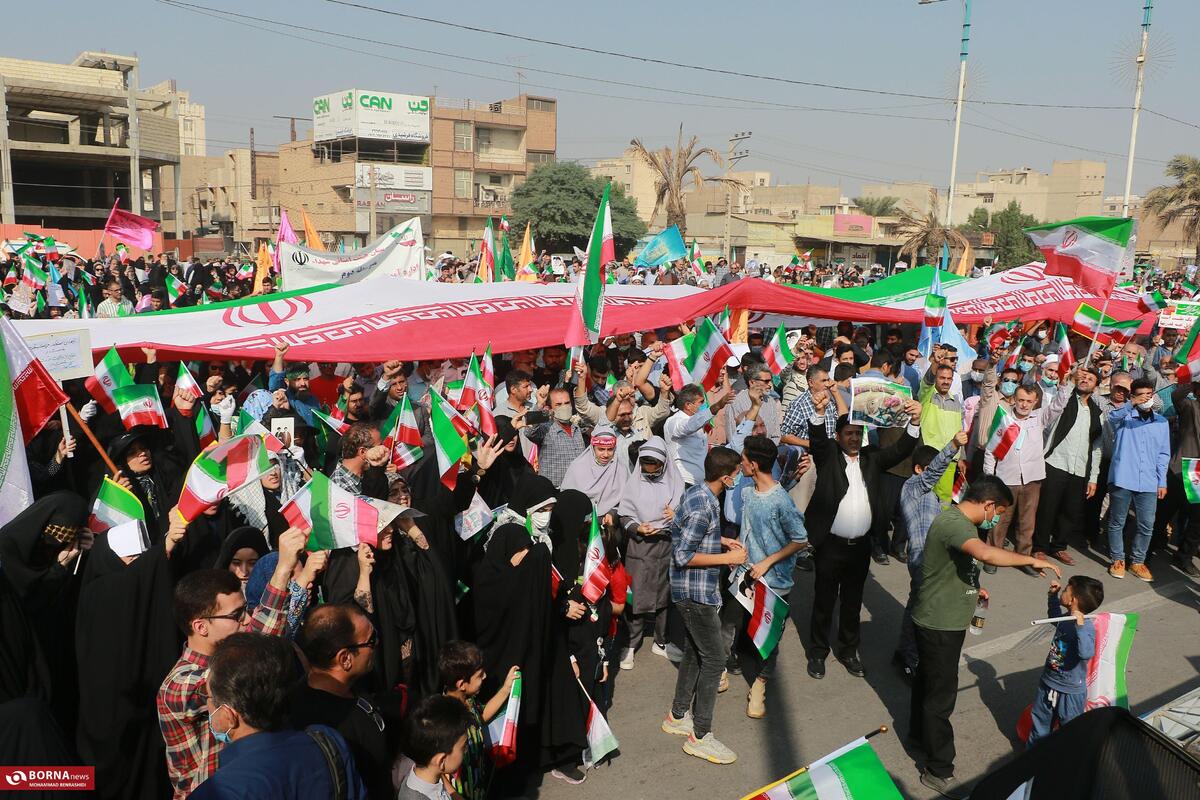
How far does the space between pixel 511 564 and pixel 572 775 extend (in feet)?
3.78

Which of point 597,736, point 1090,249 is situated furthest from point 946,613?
point 1090,249

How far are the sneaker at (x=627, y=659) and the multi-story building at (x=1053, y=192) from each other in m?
95.9

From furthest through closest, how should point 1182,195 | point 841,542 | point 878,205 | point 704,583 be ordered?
point 878,205 → point 1182,195 → point 841,542 → point 704,583

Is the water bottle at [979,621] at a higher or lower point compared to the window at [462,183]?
lower

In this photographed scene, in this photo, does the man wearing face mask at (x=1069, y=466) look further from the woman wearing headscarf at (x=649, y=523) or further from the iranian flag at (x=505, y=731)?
the iranian flag at (x=505, y=731)

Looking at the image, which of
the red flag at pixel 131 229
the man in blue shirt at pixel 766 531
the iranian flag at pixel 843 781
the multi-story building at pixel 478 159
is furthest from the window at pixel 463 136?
Answer: the iranian flag at pixel 843 781

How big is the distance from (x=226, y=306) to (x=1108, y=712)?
26.0 feet

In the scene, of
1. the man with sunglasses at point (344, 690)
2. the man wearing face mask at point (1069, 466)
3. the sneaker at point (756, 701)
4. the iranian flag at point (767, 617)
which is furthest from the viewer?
the man wearing face mask at point (1069, 466)

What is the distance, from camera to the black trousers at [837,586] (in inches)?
221

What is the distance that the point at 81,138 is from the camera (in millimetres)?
50500

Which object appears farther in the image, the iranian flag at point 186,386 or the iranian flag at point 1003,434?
the iranian flag at point 1003,434

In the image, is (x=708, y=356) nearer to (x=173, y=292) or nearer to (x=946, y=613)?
(x=946, y=613)

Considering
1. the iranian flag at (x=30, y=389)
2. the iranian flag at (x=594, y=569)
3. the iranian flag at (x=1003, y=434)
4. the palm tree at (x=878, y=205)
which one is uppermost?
the palm tree at (x=878, y=205)

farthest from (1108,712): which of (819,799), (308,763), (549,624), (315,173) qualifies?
(315,173)
